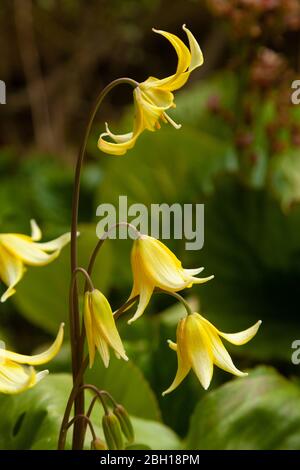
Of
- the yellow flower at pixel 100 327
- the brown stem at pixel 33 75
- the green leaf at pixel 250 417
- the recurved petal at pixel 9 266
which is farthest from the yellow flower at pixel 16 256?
the brown stem at pixel 33 75

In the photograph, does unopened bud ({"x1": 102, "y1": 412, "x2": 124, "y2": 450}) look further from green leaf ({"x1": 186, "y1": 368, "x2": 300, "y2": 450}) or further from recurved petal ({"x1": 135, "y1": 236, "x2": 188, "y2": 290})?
green leaf ({"x1": 186, "y1": 368, "x2": 300, "y2": 450})

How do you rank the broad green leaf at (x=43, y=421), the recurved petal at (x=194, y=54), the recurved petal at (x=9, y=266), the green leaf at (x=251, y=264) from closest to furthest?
1. the recurved petal at (x=194, y=54)
2. the recurved petal at (x=9, y=266)
3. the broad green leaf at (x=43, y=421)
4. the green leaf at (x=251, y=264)

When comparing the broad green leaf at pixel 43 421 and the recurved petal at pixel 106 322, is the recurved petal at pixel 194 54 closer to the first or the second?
the recurved petal at pixel 106 322

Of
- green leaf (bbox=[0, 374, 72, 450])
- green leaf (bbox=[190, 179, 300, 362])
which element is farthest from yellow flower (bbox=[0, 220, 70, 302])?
green leaf (bbox=[190, 179, 300, 362])

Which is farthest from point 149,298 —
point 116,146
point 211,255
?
point 211,255

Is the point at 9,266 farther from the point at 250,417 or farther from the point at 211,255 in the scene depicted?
the point at 211,255
